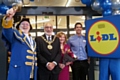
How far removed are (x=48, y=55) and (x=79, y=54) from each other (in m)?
0.81

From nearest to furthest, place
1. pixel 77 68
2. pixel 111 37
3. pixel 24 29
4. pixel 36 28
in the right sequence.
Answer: pixel 24 29
pixel 111 37
pixel 77 68
pixel 36 28

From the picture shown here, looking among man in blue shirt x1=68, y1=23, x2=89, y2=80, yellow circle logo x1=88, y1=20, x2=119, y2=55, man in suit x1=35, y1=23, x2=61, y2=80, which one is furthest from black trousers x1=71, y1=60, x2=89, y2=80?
man in suit x1=35, y1=23, x2=61, y2=80

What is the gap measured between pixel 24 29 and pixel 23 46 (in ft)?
0.72

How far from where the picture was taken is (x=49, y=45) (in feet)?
11.7

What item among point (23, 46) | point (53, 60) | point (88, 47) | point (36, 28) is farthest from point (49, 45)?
point (36, 28)

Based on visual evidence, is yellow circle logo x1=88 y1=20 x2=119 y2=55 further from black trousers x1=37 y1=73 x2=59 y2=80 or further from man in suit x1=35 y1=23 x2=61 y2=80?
black trousers x1=37 y1=73 x2=59 y2=80

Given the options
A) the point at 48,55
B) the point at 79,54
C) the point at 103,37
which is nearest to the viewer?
the point at 48,55

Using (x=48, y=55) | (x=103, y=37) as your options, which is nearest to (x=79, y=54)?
(x=103, y=37)

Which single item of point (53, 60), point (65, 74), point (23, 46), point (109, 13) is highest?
point (109, 13)

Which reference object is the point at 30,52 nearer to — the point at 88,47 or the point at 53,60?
the point at 53,60

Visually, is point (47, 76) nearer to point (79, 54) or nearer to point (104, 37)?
point (79, 54)

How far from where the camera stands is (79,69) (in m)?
4.23

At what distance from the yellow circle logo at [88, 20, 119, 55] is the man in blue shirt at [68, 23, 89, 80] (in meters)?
0.32

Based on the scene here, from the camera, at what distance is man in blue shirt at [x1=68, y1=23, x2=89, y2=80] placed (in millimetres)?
4168
